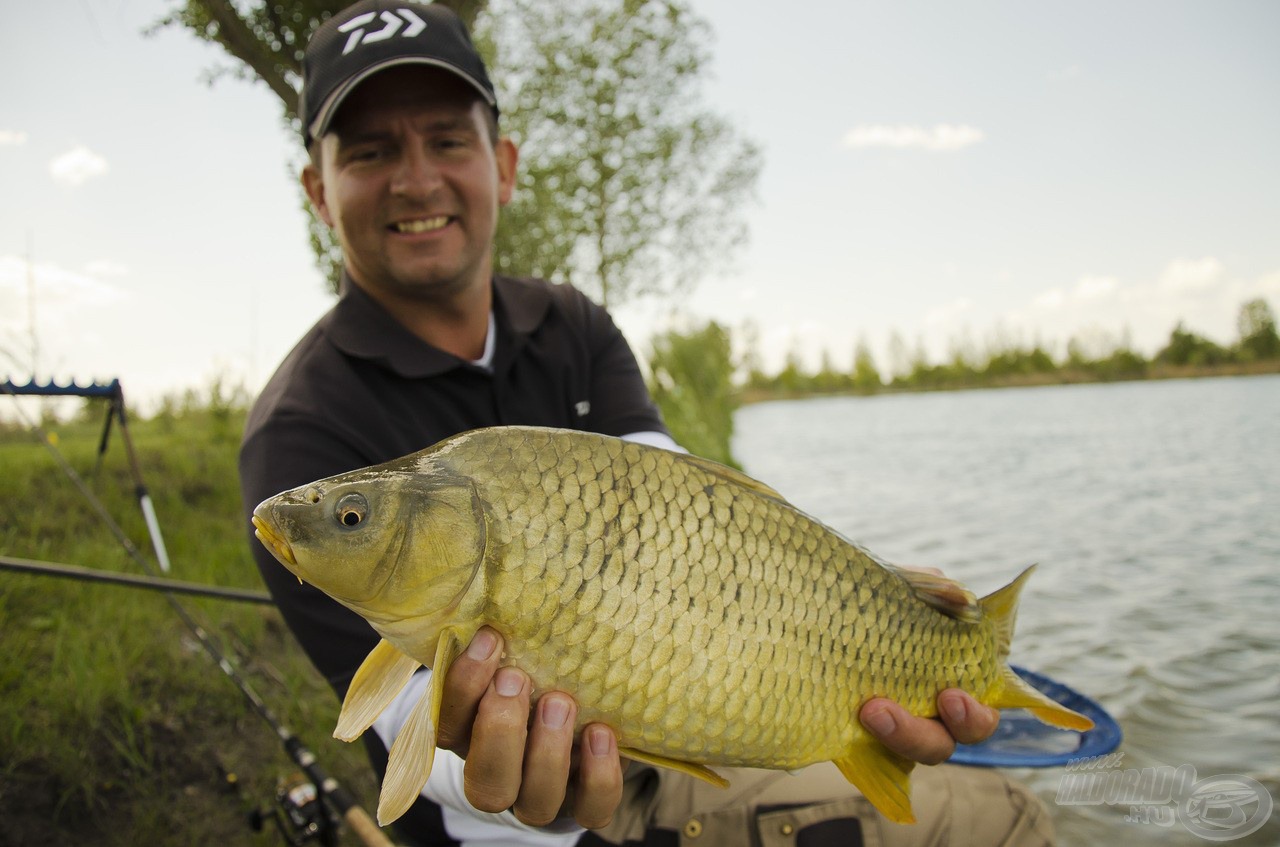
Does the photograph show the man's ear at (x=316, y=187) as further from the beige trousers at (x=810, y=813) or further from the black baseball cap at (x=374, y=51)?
the beige trousers at (x=810, y=813)

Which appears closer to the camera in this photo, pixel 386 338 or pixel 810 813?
pixel 810 813

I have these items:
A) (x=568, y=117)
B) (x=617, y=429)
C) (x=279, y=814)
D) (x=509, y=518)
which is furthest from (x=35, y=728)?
(x=568, y=117)

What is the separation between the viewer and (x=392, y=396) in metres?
1.61

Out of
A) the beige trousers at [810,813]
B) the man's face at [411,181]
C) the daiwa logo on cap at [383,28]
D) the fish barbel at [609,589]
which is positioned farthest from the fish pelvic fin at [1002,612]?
the daiwa logo on cap at [383,28]

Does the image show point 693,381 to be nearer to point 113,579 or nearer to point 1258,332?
point 113,579

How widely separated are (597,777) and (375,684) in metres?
0.29

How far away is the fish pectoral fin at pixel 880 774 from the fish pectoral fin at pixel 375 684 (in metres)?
0.62

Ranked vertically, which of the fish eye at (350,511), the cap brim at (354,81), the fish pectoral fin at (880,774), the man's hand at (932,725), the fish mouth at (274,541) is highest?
the cap brim at (354,81)

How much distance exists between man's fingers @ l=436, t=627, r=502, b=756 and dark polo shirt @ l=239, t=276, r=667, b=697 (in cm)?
44

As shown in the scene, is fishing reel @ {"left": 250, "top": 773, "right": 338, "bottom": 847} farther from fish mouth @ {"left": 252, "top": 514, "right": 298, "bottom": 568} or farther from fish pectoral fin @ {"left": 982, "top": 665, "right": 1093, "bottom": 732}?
fish pectoral fin @ {"left": 982, "top": 665, "right": 1093, "bottom": 732}

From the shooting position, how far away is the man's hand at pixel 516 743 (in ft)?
2.88

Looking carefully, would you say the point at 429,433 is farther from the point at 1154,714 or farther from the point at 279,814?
the point at 1154,714

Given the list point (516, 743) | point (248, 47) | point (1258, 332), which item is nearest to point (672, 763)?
point (516, 743)

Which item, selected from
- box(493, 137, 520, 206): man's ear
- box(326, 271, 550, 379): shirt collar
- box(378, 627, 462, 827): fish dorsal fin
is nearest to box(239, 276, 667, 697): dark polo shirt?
box(326, 271, 550, 379): shirt collar
